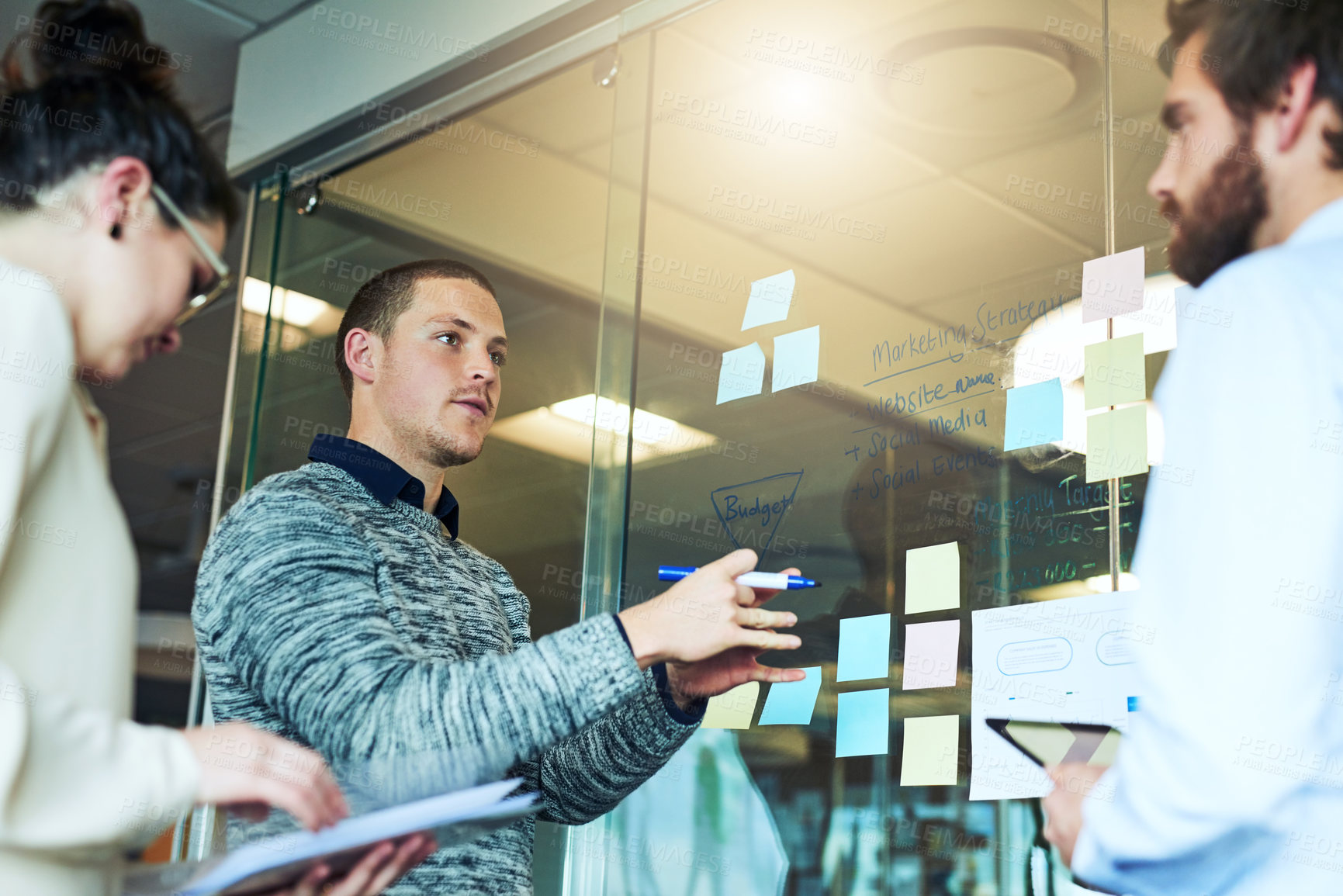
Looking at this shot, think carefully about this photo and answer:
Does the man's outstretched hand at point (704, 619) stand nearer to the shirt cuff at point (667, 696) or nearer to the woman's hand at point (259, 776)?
the shirt cuff at point (667, 696)

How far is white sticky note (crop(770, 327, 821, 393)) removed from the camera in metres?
1.90

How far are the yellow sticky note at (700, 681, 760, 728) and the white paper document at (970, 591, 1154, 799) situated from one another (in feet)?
1.34

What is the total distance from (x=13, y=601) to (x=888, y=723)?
1151mm

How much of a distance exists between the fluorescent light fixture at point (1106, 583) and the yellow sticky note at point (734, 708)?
1.87 ft

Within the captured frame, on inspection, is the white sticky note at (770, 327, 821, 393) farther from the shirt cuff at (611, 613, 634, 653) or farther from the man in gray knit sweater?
the shirt cuff at (611, 613, 634, 653)

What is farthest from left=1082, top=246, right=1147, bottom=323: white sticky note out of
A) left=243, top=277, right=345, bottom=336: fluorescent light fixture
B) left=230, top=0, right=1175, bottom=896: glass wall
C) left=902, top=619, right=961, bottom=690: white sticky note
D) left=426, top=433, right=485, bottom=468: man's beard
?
left=243, top=277, right=345, bottom=336: fluorescent light fixture

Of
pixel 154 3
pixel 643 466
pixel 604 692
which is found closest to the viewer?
pixel 604 692

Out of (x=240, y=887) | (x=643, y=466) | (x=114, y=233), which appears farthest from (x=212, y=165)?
(x=643, y=466)

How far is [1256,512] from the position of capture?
902 mm

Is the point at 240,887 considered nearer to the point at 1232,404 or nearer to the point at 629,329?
the point at 1232,404

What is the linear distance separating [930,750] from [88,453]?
1112 mm

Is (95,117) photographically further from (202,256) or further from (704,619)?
(704,619)

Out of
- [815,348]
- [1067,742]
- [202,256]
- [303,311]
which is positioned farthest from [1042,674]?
[303,311]

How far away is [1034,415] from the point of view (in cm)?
158
